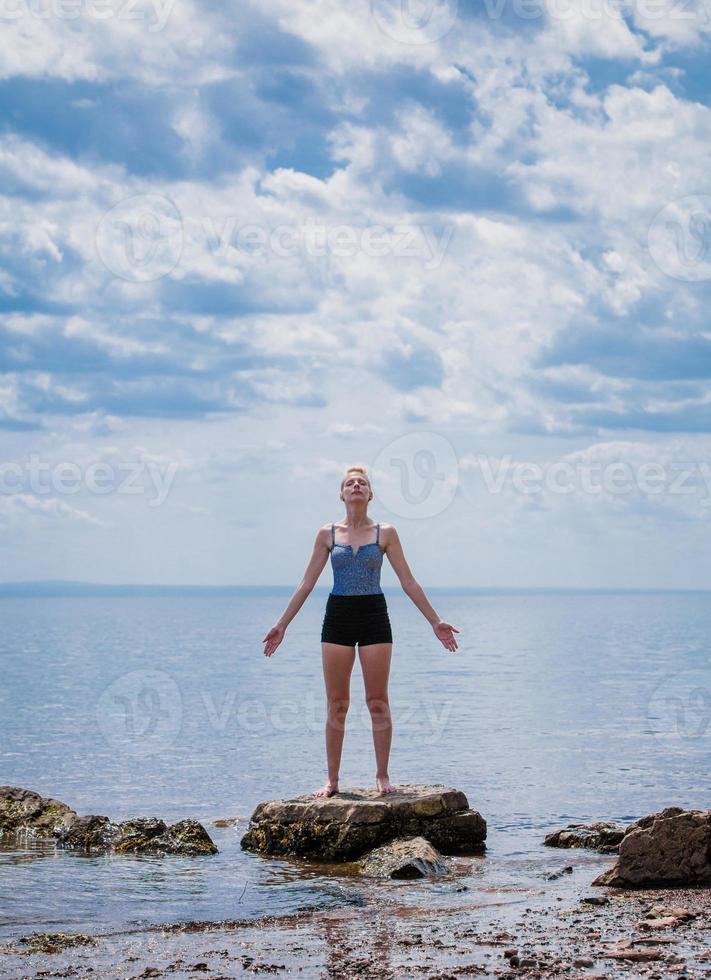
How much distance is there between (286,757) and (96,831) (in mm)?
9783

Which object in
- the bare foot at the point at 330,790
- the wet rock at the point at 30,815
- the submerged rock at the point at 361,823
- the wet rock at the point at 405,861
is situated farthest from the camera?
the wet rock at the point at 30,815

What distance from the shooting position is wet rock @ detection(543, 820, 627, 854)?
1294cm

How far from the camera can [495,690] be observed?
43.1 meters

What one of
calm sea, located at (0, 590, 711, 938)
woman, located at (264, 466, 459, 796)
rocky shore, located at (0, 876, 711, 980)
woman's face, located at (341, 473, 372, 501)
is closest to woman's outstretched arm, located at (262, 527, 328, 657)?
woman, located at (264, 466, 459, 796)

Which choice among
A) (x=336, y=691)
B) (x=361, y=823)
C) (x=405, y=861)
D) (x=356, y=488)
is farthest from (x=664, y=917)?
(x=356, y=488)

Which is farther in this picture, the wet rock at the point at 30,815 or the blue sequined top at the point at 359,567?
the wet rock at the point at 30,815

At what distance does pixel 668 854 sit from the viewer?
10070 mm

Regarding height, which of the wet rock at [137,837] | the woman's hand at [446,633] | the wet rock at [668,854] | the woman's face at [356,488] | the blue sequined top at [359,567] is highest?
the woman's face at [356,488]

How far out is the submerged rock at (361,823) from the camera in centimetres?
1182

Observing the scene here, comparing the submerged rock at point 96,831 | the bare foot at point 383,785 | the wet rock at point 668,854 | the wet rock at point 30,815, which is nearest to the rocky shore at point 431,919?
the wet rock at point 668,854

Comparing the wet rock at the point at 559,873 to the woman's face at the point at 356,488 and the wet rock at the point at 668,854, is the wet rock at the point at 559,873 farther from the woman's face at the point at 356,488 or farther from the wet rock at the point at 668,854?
the woman's face at the point at 356,488

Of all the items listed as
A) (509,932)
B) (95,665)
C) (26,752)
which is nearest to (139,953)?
(509,932)

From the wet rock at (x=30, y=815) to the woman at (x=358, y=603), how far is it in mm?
3709

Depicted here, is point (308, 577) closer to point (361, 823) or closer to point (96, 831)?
point (361, 823)
